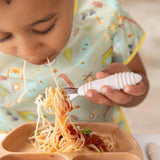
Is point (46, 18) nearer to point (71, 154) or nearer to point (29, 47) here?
point (29, 47)

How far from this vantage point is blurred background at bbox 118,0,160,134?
217 cm

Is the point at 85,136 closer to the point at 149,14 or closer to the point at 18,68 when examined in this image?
the point at 18,68

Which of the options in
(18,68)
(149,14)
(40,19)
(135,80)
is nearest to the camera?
(40,19)

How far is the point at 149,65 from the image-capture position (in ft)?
9.09

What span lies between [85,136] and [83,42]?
439 millimetres

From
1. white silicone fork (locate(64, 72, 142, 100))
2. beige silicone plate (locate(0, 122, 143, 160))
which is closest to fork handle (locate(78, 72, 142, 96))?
white silicone fork (locate(64, 72, 142, 100))

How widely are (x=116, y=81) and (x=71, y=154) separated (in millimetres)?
271

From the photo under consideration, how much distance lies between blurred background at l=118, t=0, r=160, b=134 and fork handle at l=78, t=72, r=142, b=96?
1305 mm

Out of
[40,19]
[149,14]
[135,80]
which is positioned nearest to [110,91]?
[135,80]

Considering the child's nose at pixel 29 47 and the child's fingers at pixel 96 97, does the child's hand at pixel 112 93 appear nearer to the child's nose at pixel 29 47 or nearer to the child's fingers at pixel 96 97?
the child's fingers at pixel 96 97

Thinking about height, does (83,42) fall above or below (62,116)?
above

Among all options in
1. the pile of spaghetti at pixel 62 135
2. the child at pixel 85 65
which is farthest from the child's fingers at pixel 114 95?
the pile of spaghetti at pixel 62 135

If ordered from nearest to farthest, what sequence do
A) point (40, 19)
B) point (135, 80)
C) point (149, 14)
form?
point (40, 19), point (135, 80), point (149, 14)

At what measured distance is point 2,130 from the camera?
4.03ft
